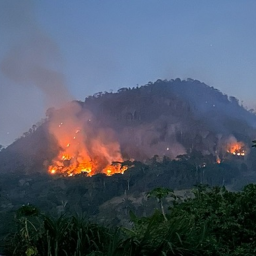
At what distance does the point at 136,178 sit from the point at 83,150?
3017cm

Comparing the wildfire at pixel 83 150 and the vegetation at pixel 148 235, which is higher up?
the wildfire at pixel 83 150

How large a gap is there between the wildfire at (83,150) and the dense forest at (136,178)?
0.34 meters

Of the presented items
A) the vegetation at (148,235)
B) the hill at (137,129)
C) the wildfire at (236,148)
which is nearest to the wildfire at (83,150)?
the hill at (137,129)

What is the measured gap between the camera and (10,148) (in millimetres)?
125625

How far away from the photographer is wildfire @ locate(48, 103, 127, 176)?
275 ft

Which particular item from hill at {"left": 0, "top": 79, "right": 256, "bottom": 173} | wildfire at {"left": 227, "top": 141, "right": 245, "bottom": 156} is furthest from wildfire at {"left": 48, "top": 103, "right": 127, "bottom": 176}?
Result: wildfire at {"left": 227, "top": 141, "right": 245, "bottom": 156}

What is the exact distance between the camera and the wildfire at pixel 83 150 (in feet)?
275

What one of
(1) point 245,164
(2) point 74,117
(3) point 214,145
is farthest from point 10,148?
(1) point 245,164

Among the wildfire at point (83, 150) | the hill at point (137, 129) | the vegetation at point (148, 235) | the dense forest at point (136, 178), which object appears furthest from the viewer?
the hill at point (137, 129)

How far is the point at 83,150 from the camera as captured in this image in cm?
9300

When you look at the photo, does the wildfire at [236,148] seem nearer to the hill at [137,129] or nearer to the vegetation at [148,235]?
the hill at [137,129]

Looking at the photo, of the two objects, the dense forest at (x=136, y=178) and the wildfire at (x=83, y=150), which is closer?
the dense forest at (x=136, y=178)

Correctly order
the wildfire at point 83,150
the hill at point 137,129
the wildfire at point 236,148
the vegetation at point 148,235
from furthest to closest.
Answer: the hill at point 137,129 → the wildfire at point 236,148 → the wildfire at point 83,150 → the vegetation at point 148,235

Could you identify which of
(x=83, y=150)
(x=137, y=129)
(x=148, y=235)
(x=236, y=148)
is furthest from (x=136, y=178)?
(x=148, y=235)
